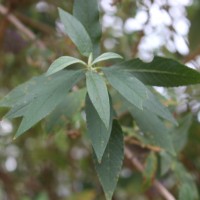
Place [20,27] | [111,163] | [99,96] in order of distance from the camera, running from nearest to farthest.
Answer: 1. [99,96]
2. [111,163]
3. [20,27]

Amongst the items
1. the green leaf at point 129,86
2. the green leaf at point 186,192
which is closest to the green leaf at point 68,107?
the green leaf at point 129,86

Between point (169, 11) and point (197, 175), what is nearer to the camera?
point (169, 11)

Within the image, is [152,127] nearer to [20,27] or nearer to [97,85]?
[97,85]

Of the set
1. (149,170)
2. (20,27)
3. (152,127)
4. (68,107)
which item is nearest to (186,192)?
(149,170)

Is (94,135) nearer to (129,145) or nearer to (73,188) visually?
(129,145)

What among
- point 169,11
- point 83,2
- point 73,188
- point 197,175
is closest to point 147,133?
point 83,2

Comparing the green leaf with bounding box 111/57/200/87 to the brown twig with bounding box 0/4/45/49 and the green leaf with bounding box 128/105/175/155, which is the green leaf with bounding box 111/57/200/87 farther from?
the brown twig with bounding box 0/4/45/49

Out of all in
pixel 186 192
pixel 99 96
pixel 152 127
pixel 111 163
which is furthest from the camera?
pixel 186 192

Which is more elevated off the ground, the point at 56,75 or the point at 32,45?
the point at 56,75
